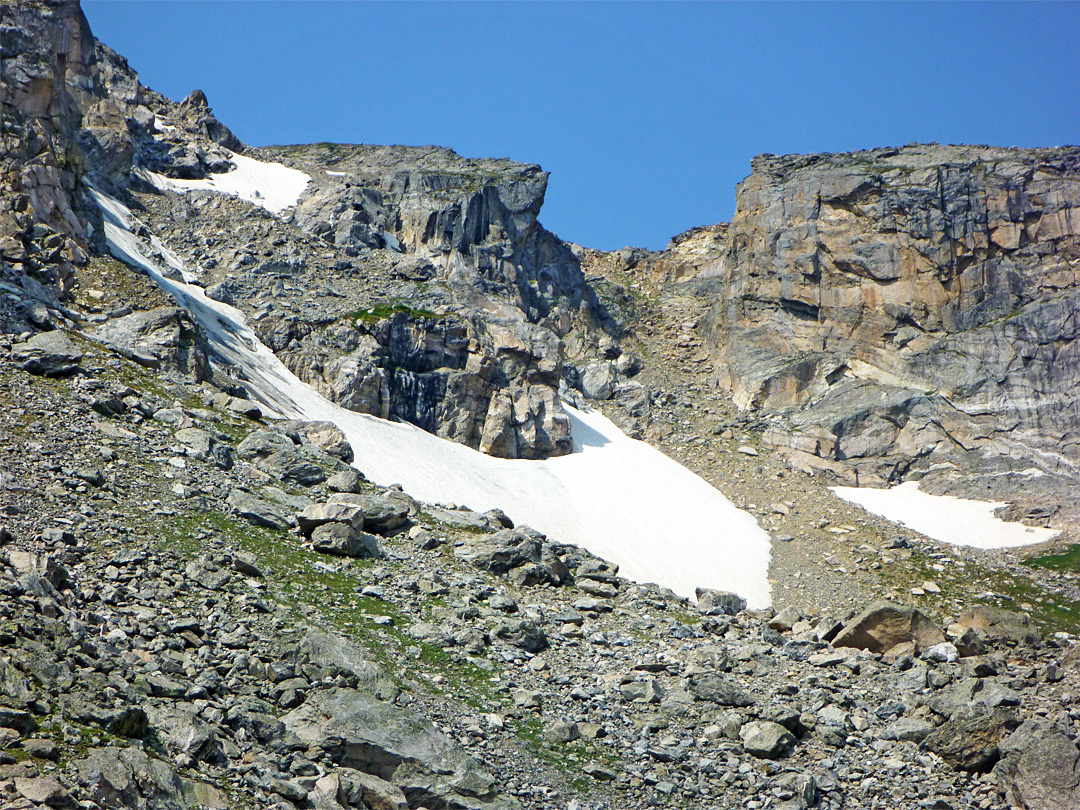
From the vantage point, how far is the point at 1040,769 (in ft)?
52.6

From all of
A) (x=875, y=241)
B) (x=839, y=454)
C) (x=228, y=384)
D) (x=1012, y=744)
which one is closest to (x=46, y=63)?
(x=228, y=384)

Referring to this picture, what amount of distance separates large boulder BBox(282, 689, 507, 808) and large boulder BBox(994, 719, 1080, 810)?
9.37 meters

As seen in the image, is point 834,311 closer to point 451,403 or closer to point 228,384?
point 451,403

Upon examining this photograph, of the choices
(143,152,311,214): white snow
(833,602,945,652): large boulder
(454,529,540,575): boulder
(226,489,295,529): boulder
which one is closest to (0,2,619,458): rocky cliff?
(143,152,311,214): white snow

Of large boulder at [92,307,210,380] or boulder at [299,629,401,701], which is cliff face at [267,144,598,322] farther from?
boulder at [299,629,401,701]

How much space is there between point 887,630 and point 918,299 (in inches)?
2541

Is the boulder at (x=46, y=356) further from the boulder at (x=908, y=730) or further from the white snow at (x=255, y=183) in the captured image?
the white snow at (x=255, y=183)

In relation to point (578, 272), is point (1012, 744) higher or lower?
lower

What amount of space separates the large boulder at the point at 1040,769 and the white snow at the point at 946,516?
1919 inches

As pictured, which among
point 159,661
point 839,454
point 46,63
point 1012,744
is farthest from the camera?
point 839,454

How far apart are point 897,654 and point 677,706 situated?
6.99 m

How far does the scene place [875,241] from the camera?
82.1 m

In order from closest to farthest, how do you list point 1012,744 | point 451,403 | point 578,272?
point 1012,744
point 451,403
point 578,272

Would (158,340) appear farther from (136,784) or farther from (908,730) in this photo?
(908,730)
